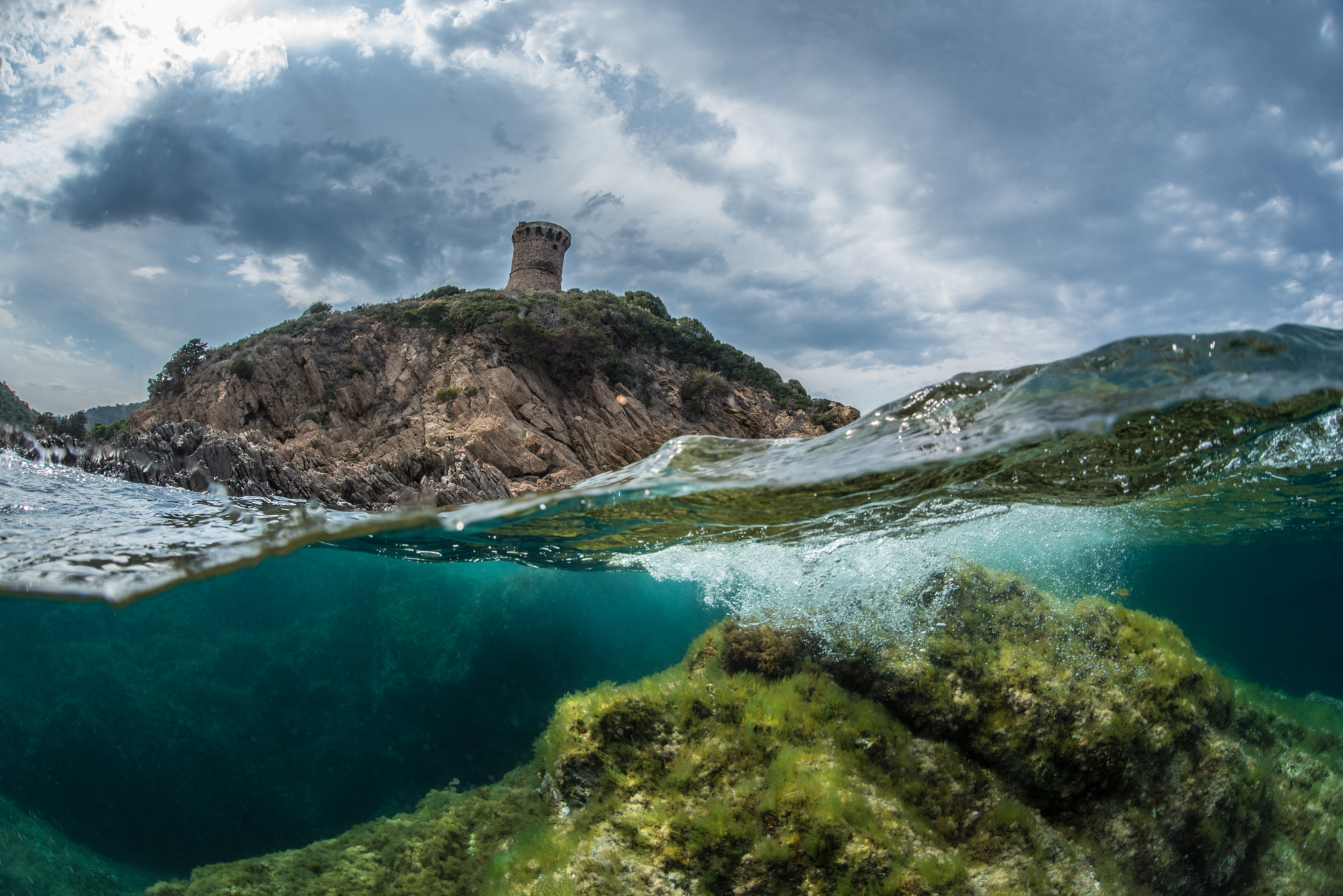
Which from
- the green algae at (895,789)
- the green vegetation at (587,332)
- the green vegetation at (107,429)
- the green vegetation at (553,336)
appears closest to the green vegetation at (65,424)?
the green vegetation at (107,429)

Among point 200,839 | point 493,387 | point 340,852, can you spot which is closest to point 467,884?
point 340,852

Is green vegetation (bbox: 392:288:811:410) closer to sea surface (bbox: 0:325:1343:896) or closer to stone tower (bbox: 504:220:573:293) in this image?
stone tower (bbox: 504:220:573:293)

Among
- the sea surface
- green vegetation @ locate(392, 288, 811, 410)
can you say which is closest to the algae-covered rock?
the sea surface

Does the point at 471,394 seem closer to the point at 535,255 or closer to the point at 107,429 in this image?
the point at 107,429

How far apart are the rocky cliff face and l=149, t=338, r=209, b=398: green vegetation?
0.87ft

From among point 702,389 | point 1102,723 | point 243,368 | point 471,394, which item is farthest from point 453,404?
point 1102,723

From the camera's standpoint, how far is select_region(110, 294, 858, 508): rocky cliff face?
23312 mm

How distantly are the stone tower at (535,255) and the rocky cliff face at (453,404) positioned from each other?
1104 cm

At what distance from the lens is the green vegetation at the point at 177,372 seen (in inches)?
1165

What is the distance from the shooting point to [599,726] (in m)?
7.29

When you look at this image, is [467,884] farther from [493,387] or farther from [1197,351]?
[493,387]

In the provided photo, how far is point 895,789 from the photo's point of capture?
7188 millimetres

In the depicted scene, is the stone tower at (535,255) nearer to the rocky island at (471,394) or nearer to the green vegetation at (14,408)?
the rocky island at (471,394)

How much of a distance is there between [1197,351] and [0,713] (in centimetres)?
1913
